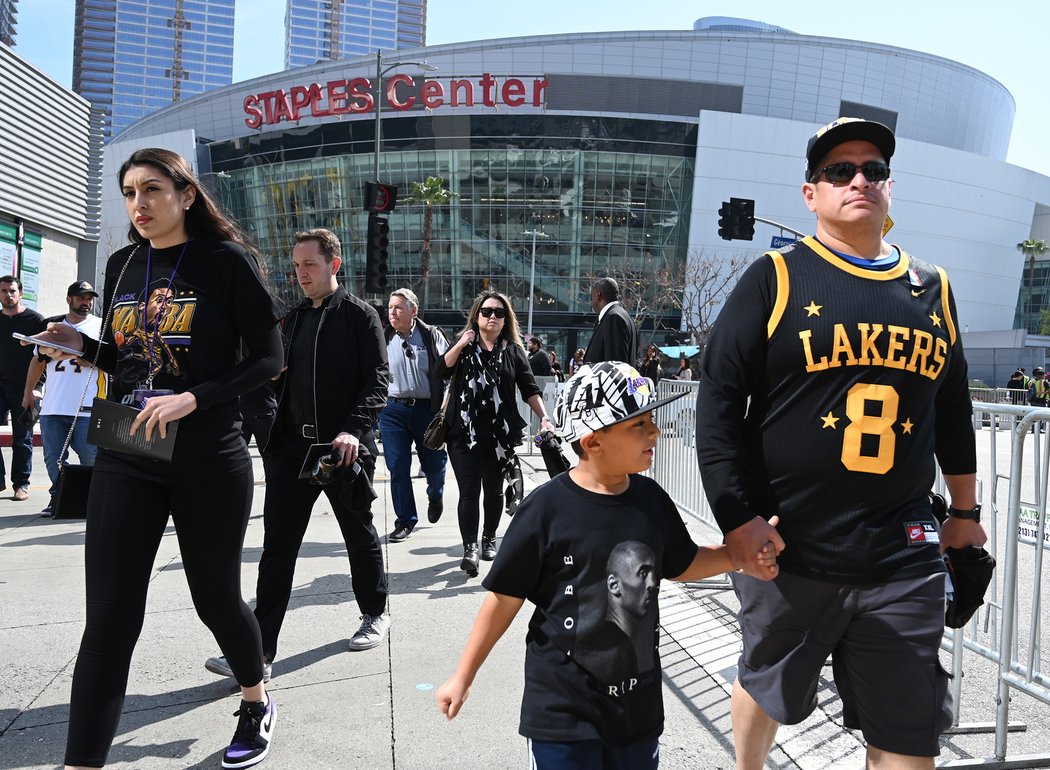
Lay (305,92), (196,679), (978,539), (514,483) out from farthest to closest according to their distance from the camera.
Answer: (305,92)
(514,483)
(196,679)
(978,539)

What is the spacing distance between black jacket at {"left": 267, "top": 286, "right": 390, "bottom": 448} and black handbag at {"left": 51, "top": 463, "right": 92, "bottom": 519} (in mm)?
1242

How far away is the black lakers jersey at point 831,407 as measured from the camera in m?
2.11

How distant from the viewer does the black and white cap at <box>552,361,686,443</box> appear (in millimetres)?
2055

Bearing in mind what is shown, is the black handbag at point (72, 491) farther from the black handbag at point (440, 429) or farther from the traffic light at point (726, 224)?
the traffic light at point (726, 224)

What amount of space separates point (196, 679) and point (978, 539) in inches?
131

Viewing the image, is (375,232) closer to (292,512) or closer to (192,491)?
(292,512)

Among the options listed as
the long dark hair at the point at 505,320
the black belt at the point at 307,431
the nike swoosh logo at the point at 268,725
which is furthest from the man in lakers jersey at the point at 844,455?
the long dark hair at the point at 505,320

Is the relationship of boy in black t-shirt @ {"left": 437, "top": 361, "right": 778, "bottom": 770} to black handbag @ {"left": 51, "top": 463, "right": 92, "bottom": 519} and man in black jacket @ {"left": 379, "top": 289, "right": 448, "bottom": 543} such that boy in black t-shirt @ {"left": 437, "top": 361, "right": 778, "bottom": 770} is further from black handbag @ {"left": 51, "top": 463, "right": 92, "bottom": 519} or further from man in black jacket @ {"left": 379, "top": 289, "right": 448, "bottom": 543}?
man in black jacket @ {"left": 379, "top": 289, "right": 448, "bottom": 543}

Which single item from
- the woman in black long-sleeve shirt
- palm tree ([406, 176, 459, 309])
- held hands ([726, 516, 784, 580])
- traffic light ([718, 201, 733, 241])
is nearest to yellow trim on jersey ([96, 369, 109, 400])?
the woman in black long-sleeve shirt

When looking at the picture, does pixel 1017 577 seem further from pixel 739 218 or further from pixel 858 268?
pixel 739 218

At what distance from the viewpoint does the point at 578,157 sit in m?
58.2

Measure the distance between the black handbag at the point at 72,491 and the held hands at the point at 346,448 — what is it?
1150 millimetres

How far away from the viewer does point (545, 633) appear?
204 cm

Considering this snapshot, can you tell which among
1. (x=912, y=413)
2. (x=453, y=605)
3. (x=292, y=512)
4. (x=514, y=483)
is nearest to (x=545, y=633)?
(x=912, y=413)
